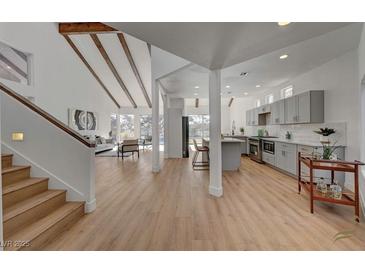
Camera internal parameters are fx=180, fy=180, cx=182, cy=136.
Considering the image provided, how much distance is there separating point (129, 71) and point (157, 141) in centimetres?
577

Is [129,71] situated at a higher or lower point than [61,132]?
higher

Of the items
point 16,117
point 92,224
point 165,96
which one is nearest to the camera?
point 92,224

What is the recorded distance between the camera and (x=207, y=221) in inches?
97.7

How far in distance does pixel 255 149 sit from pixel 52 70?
8.45m

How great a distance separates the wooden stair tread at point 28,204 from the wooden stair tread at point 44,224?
0.19 meters

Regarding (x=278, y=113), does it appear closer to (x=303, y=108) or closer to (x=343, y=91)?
(x=303, y=108)

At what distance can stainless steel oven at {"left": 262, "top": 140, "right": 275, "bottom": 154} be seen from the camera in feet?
18.5

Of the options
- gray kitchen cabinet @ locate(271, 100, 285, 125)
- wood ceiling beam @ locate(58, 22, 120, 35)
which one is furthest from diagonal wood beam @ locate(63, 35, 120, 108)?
gray kitchen cabinet @ locate(271, 100, 285, 125)

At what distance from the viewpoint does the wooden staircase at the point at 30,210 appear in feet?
6.03

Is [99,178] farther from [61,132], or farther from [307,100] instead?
[307,100]

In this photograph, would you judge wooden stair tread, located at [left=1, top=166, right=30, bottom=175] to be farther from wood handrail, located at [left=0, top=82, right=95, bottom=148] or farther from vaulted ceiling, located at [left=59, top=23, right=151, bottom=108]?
vaulted ceiling, located at [left=59, top=23, right=151, bottom=108]

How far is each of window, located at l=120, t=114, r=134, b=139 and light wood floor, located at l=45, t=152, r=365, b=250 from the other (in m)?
10.0
